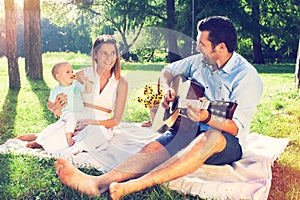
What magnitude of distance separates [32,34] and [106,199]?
6227 millimetres

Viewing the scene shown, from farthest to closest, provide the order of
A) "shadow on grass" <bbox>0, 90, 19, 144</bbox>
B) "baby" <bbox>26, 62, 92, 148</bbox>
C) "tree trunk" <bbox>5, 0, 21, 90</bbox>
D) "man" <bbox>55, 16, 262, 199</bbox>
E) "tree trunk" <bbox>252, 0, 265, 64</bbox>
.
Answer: "tree trunk" <bbox>252, 0, 265, 64</bbox>, "tree trunk" <bbox>5, 0, 21, 90</bbox>, "shadow on grass" <bbox>0, 90, 19, 144</bbox>, "baby" <bbox>26, 62, 92, 148</bbox>, "man" <bbox>55, 16, 262, 199</bbox>

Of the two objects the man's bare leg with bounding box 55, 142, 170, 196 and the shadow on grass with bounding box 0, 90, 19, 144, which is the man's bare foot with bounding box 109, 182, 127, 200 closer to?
the man's bare leg with bounding box 55, 142, 170, 196

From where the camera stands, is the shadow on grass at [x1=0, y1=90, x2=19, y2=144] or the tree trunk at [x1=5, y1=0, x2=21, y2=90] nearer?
the shadow on grass at [x1=0, y1=90, x2=19, y2=144]

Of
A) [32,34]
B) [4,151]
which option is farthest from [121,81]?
[32,34]

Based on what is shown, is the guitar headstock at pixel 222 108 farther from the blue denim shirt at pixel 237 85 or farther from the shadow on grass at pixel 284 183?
the shadow on grass at pixel 284 183

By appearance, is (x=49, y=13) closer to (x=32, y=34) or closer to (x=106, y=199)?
(x=32, y=34)

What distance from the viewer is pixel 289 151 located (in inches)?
120

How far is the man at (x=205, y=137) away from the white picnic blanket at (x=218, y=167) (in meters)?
0.10

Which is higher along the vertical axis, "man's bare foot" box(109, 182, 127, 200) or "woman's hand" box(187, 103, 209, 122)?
"woman's hand" box(187, 103, 209, 122)

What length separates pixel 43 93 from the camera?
20.4 feet

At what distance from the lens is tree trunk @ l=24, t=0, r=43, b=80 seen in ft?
24.8

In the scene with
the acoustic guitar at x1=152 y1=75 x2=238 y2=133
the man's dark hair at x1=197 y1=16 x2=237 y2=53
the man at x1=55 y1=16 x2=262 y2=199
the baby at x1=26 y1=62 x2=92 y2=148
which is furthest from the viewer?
the baby at x1=26 y1=62 x2=92 y2=148

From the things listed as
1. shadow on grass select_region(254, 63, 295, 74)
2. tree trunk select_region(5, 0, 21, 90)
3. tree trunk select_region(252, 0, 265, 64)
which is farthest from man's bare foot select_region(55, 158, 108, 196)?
tree trunk select_region(252, 0, 265, 64)

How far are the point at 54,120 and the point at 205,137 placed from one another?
257 centimetres
